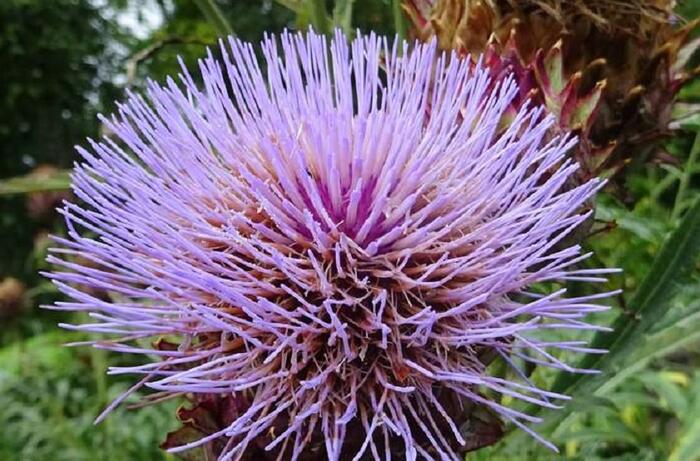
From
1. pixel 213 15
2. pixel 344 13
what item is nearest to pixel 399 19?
pixel 344 13

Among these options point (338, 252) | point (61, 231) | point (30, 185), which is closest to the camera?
point (338, 252)

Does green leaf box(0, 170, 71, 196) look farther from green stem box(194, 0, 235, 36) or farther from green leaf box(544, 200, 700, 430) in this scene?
green leaf box(544, 200, 700, 430)

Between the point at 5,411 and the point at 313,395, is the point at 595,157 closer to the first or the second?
the point at 313,395

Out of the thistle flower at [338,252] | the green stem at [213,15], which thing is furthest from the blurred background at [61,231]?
the thistle flower at [338,252]

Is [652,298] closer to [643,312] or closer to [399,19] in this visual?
[643,312]

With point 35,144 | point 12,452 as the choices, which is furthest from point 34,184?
point 35,144

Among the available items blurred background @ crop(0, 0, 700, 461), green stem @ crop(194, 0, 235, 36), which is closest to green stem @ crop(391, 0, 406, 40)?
blurred background @ crop(0, 0, 700, 461)
